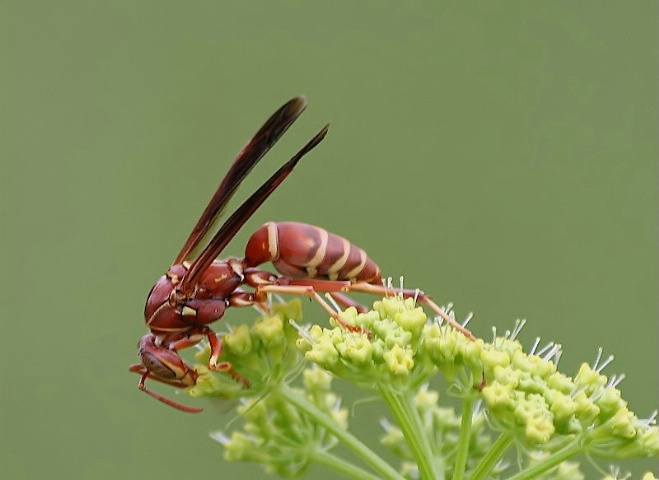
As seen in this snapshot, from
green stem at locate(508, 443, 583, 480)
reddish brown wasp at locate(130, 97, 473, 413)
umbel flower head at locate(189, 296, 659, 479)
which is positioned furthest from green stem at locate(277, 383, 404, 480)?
green stem at locate(508, 443, 583, 480)

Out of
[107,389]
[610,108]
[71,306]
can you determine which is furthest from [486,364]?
[610,108]

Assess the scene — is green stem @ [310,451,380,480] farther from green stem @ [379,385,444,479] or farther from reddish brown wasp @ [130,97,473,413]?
reddish brown wasp @ [130,97,473,413]

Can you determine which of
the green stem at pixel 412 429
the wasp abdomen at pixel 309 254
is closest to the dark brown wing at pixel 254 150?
the wasp abdomen at pixel 309 254

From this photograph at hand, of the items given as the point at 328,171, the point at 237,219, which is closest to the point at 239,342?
the point at 237,219

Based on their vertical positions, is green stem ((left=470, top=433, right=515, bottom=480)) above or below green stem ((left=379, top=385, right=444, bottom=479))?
above

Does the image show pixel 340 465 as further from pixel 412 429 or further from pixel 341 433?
pixel 412 429

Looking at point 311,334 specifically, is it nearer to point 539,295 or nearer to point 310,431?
point 310,431
